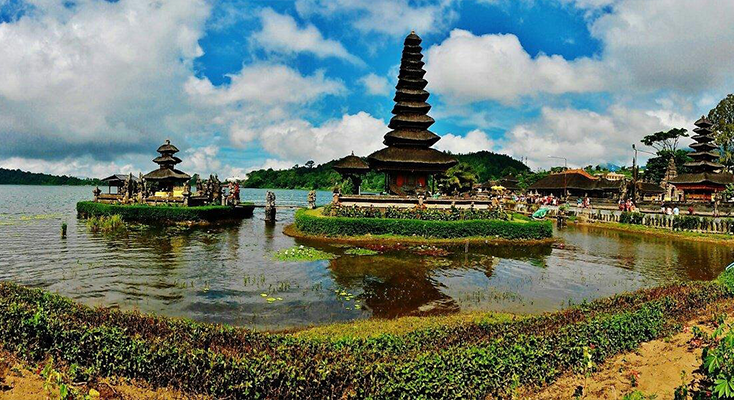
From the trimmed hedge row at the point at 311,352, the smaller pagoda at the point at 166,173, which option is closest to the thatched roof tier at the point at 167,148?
the smaller pagoda at the point at 166,173

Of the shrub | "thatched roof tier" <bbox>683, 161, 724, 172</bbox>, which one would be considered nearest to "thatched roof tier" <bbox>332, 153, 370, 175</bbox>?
the shrub

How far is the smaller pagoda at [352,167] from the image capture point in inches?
1451

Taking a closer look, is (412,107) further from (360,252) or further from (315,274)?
(315,274)

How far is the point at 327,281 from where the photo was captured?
50.9ft

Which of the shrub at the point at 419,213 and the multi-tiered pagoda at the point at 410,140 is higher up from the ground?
the multi-tiered pagoda at the point at 410,140

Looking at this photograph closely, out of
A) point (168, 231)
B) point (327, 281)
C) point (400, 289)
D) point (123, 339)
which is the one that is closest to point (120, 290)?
point (327, 281)

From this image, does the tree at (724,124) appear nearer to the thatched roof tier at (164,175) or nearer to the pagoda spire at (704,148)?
the pagoda spire at (704,148)

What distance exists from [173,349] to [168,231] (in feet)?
84.9

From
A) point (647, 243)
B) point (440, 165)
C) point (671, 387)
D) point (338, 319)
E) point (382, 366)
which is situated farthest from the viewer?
point (440, 165)

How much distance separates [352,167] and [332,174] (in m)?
115

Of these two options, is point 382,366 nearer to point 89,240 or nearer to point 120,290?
point 120,290

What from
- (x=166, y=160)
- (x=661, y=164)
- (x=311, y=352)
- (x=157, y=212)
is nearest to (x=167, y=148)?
(x=166, y=160)

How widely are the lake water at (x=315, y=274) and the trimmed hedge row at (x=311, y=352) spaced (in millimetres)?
3536

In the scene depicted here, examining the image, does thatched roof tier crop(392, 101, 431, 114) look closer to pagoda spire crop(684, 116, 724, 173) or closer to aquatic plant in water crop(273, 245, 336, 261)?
aquatic plant in water crop(273, 245, 336, 261)
